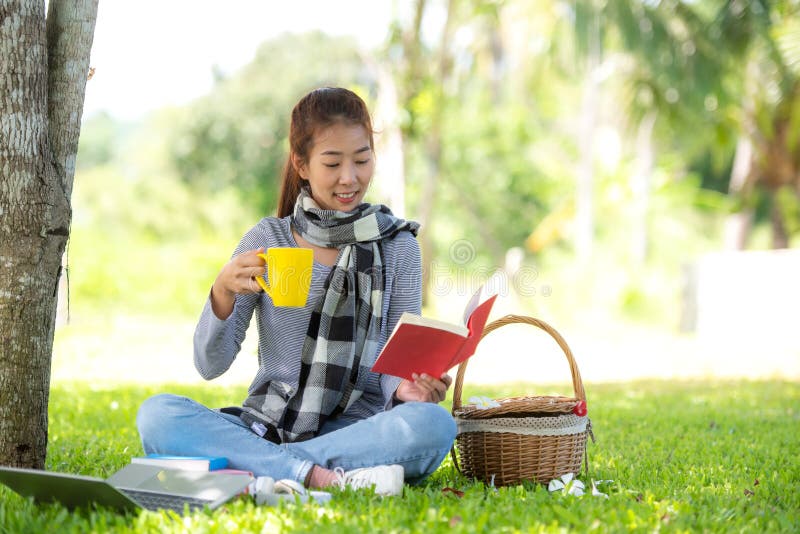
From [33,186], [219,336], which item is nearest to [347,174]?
Result: [219,336]

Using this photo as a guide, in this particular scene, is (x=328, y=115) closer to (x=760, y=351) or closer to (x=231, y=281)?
(x=231, y=281)

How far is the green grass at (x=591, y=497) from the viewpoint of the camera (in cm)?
254

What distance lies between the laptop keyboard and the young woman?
1.13ft

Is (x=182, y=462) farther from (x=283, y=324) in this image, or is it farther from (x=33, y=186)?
(x=33, y=186)

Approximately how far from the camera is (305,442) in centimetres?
313

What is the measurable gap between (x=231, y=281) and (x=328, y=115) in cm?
78

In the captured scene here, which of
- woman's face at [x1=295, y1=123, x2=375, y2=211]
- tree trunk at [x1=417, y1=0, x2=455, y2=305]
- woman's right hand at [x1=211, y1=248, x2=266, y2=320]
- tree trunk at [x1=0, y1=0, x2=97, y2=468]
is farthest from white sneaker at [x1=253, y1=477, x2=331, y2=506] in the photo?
tree trunk at [x1=417, y1=0, x2=455, y2=305]

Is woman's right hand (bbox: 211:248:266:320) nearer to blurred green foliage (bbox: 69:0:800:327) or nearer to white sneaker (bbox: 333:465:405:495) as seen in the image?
white sneaker (bbox: 333:465:405:495)

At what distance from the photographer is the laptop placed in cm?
259

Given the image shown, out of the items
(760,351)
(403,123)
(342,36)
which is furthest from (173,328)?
(342,36)

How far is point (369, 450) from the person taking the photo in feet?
10.1

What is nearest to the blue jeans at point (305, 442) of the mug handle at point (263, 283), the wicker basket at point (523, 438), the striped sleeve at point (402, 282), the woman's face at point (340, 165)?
the wicker basket at point (523, 438)

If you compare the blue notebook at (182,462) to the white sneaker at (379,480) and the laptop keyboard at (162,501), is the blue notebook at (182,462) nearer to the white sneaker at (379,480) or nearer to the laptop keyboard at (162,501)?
the laptop keyboard at (162,501)

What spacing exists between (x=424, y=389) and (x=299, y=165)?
3.32 feet
